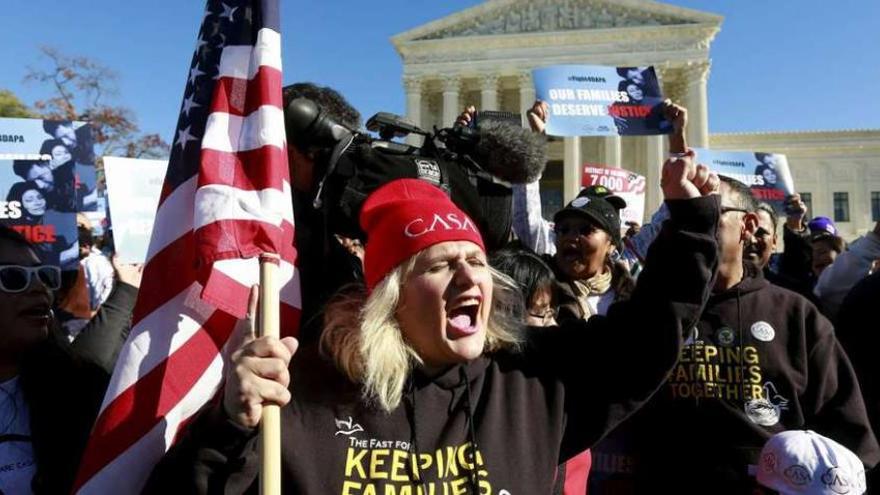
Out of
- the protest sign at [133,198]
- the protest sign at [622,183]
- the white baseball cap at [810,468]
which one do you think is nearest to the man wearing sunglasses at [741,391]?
the white baseball cap at [810,468]

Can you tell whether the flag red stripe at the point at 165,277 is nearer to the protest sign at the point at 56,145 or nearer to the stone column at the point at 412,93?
the protest sign at the point at 56,145

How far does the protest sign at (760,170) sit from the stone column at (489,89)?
3687cm

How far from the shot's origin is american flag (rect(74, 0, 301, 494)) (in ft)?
6.70

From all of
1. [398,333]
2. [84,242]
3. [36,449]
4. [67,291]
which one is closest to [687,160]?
[398,333]

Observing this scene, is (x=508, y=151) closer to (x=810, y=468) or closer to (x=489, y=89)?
(x=810, y=468)

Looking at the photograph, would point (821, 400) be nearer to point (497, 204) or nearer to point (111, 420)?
point (497, 204)

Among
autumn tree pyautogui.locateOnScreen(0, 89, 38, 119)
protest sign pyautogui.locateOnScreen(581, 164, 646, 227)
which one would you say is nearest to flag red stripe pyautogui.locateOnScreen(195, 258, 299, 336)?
protest sign pyautogui.locateOnScreen(581, 164, 646, 227)

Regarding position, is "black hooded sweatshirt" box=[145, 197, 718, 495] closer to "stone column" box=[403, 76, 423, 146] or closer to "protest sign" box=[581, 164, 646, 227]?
"protest sign" box=[581, 164, 646, 227]

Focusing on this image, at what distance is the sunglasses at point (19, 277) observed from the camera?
2545mm

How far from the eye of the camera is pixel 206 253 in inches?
80.6

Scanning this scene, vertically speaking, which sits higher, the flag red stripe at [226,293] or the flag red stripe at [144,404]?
the flag red stripe at [226,293]

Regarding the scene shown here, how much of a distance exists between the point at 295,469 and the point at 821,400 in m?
2.34

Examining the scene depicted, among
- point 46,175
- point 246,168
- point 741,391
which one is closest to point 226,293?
point 246,168

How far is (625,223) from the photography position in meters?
11.7
